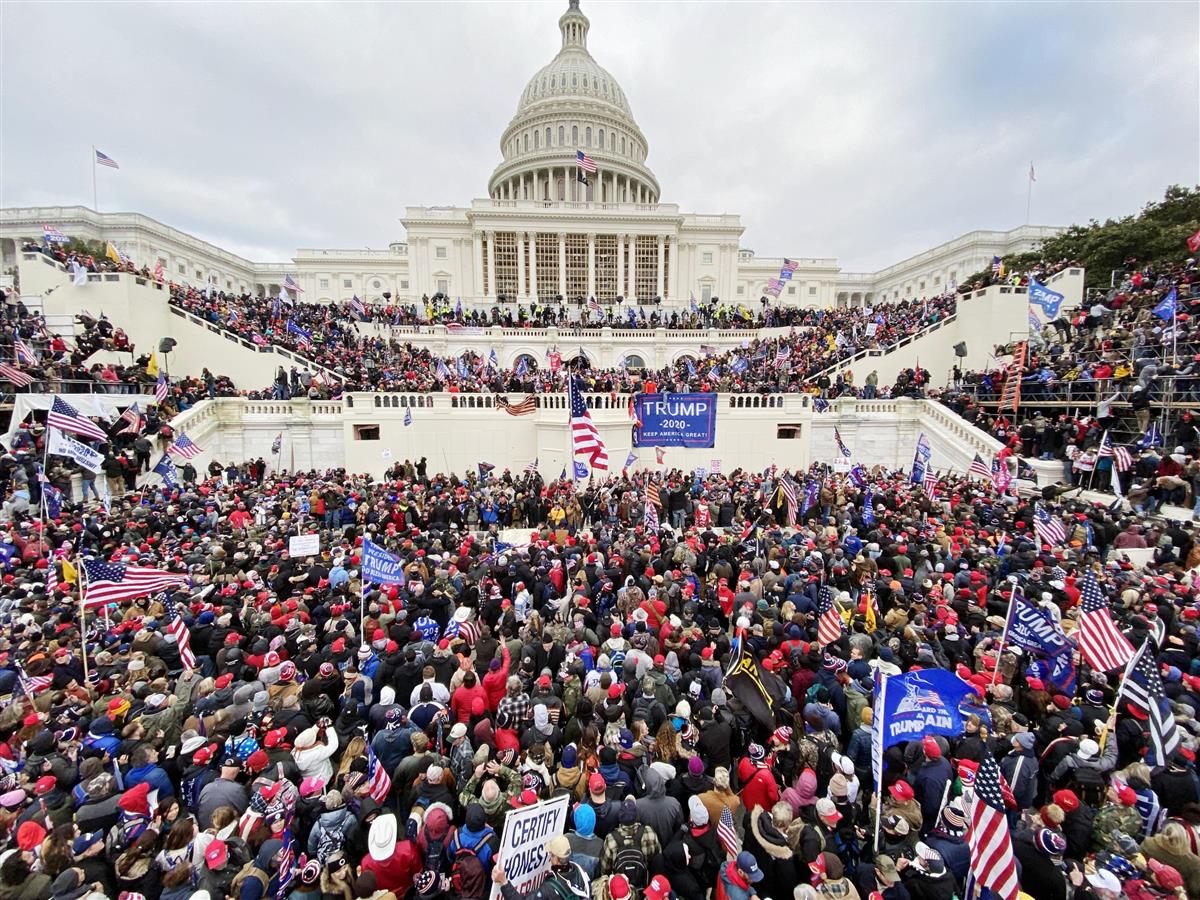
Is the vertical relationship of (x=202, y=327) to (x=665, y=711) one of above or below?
above

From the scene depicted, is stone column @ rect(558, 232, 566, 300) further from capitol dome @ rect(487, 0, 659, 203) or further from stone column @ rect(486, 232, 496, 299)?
capitol dome @ rect(487, 0, 659, 203)

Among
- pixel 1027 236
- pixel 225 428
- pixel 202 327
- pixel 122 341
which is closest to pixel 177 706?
pixel 225 428

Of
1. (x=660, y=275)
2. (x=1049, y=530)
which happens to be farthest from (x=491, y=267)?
(x=1049, y=530)

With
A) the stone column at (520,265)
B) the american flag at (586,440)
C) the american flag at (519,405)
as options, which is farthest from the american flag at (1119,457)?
the stone column at (520,265)

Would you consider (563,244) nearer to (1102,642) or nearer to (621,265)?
(621,265)

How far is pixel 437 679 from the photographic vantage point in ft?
21.5

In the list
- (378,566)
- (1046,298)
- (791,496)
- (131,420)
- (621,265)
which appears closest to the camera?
(378,566)

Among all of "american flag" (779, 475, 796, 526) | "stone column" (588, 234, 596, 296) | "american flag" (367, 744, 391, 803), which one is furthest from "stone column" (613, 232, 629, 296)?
"american flag" (367, 744, 391, 803)

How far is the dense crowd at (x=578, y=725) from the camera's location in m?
4.05

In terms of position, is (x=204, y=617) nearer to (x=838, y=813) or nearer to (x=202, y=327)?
(x=838, y=813)

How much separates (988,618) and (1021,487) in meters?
11.4

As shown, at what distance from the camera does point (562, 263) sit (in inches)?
2200

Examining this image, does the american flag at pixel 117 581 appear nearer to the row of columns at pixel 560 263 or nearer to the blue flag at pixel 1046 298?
the blue flag at pixel 1046 298

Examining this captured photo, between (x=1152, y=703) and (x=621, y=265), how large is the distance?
57.2m
